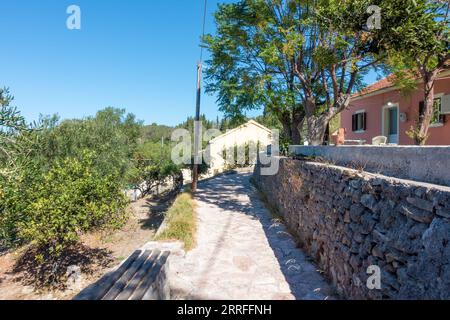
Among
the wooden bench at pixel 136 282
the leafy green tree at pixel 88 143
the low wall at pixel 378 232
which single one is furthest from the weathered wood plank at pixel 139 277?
the leafy green tree at pixel 88 143

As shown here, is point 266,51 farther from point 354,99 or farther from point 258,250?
point 354,99

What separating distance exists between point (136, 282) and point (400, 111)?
45.8 feet

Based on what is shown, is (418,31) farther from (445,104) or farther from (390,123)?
(390,123)

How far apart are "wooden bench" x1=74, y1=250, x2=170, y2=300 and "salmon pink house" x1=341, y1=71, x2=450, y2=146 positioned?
11328 millimetres

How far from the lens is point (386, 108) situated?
15.2 meters

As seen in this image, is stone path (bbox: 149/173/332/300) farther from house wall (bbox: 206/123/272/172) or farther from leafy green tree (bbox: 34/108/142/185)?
house wall (bbox: 206/123/272/172)

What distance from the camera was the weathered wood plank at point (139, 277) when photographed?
11.4 ft

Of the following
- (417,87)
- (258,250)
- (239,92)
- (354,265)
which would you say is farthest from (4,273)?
(417,87)

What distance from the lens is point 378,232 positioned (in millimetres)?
3562

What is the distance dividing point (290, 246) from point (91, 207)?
18.2ft

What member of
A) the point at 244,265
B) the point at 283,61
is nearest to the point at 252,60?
the point at 283,61

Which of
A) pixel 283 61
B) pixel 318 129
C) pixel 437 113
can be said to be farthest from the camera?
pixel 283 61

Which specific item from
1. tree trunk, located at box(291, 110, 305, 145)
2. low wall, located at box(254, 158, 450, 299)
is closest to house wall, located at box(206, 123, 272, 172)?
tree trunk, located at box(291, 110, 305, 145)

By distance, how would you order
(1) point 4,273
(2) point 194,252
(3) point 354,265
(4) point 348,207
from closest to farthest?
1. (3) point 354,265
2. (4) point 348,207
3. (2) point 194,252
4. (1) point 4,273
